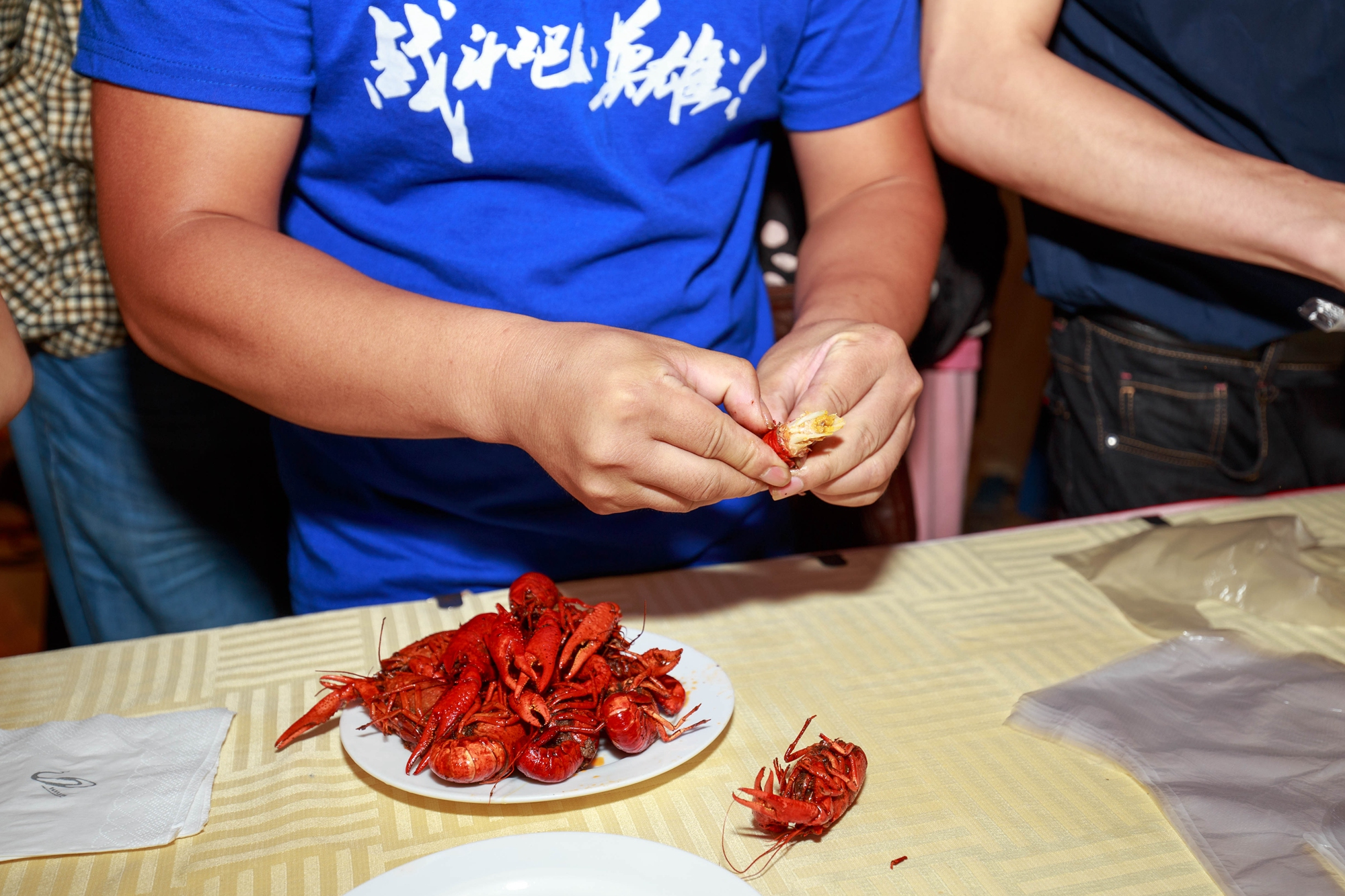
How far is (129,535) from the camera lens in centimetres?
175

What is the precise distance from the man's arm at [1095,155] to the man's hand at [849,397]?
0.53 metres

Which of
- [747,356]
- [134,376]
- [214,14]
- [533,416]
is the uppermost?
[214,14]

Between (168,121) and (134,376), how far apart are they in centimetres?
90

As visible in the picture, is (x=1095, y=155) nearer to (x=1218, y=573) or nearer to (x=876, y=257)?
(x=876, y=257)

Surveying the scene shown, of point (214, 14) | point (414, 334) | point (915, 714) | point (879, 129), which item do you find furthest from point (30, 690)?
point (879, 129)

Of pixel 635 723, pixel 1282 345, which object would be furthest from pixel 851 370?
pixel 1282 345

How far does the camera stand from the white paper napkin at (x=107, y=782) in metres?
0.76

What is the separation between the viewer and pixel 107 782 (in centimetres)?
82

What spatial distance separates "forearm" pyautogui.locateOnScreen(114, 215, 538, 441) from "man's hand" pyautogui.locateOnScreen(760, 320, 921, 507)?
28 centimetres

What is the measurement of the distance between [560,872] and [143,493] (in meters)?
1.36

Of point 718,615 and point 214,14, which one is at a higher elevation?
point 214,14

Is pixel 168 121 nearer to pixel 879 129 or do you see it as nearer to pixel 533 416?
pixel 533 416

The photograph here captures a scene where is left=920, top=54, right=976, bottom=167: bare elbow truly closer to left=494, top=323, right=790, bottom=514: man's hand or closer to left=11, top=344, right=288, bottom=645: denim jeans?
left=494, top=323, right=790, bottom=514: man's hand

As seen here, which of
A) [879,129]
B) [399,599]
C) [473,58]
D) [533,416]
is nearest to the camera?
[533,416]
